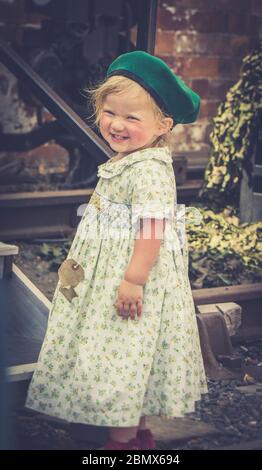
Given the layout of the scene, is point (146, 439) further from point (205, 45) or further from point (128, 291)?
point (205, 45)

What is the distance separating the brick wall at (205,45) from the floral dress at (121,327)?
4661 millimetres

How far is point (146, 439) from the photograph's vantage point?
369cm

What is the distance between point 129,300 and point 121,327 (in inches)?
4.8

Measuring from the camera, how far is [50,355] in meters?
3.65

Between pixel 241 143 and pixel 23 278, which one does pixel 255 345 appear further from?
pixel 241 143

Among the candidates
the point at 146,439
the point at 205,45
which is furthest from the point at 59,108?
the point at 205,45

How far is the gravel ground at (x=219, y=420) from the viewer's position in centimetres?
376

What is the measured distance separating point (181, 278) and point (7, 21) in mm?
4215

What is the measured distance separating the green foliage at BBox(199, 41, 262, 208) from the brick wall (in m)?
1.41

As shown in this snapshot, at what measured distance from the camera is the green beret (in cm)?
353

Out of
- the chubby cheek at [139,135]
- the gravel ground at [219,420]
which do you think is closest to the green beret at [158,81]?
the chubby cheek at [139,135]

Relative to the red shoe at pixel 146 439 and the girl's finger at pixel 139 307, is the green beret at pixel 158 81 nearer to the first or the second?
the girl's finger at pixel 139 307

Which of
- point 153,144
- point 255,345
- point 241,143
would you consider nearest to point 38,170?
point 241,143

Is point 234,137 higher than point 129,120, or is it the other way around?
point 129,120
